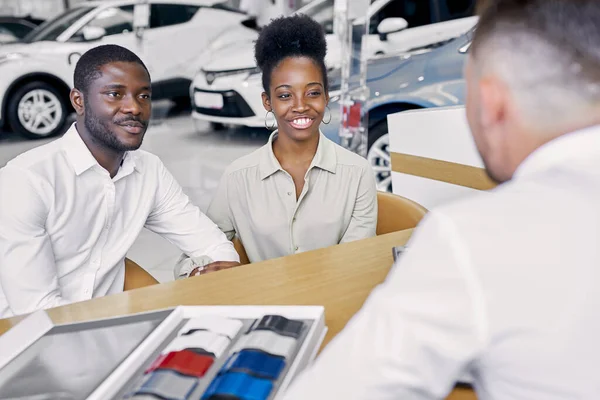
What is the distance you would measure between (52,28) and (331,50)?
1638 mm

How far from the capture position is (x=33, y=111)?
353 centimetres

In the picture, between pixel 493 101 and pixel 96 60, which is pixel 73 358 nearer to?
pixel 493 101

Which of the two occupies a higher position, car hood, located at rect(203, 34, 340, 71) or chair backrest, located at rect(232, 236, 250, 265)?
car hood, located at rect(203, 34, 340, 71)

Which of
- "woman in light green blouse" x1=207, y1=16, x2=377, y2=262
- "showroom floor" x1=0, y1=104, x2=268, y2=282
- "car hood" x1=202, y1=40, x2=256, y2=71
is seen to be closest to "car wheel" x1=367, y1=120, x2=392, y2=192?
"showroom floor" x1=0, y1=104, x2=268, y2=282

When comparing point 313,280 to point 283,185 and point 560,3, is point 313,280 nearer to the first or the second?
point 283,185

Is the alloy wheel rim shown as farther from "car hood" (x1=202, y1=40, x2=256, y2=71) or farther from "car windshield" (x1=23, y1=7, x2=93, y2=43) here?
"car hood" (x1=202, y1=40, x2=256, y2=71)

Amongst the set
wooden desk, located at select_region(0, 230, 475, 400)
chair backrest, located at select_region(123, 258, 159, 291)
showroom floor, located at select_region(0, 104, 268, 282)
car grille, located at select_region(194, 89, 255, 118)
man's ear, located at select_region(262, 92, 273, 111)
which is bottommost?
showroom floor, located at select_region(0, 104, 268, 282)

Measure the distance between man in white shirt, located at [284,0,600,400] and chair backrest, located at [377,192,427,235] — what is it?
4.01ft

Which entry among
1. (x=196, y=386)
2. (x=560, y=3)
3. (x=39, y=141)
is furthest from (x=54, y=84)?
(x=560, y=3)

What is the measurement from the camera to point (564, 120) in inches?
22.1

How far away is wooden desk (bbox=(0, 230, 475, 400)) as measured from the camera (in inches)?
42.1

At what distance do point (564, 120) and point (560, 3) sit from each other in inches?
4.4

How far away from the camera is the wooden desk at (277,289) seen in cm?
107

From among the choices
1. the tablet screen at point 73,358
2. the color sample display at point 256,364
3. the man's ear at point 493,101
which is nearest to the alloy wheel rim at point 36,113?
the tablet screen at point 73,358
